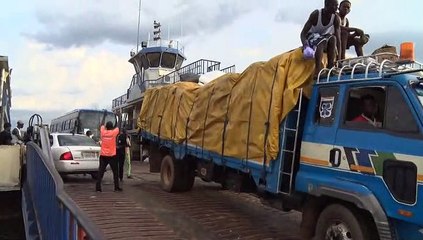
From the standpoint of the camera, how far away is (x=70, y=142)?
1395 cm

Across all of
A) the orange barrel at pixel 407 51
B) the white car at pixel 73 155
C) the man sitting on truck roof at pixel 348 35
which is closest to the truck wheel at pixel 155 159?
the white car at pixel 73 155

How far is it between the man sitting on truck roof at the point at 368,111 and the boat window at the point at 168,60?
29015 mm

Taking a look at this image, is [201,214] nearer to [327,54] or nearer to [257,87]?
[257,87]

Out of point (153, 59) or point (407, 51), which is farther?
point (153, 59)

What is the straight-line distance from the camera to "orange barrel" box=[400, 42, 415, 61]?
229 inches

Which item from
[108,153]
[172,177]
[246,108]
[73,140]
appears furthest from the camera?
[73,140]

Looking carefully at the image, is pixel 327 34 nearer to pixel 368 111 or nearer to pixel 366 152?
pixel 368 111

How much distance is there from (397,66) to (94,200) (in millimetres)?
6658

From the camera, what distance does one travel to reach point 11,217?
1288 cm

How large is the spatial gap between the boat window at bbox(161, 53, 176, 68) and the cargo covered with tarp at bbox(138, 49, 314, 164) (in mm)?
22503

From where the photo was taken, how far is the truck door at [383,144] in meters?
5.09

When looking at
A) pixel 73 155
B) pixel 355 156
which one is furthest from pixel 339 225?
A: pixel 73 155

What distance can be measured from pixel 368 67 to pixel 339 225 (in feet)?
6.37

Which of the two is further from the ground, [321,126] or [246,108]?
[246,108]
